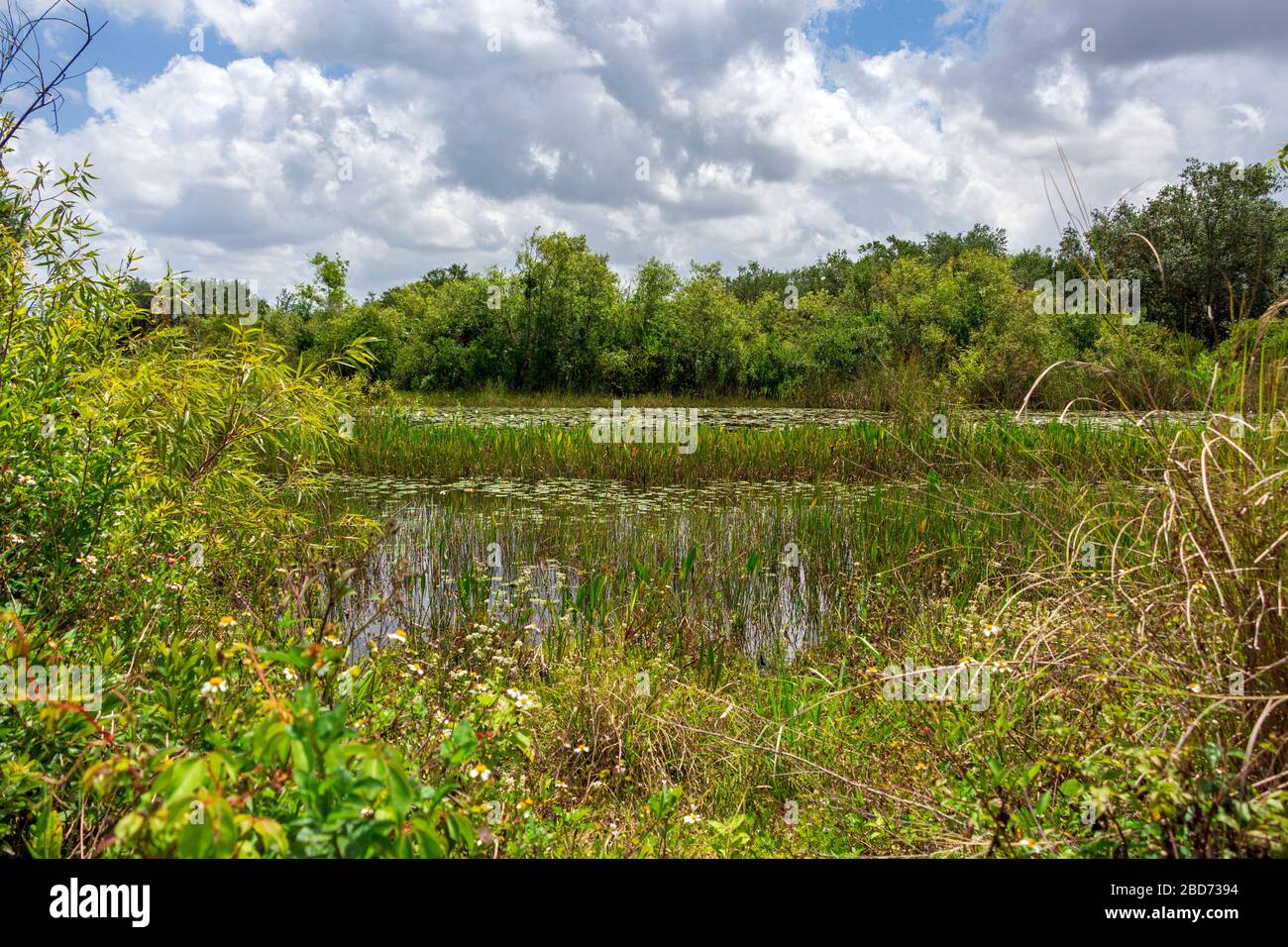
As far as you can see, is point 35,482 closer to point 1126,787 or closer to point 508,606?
point 508,606

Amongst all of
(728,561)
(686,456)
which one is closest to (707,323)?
(686,456)

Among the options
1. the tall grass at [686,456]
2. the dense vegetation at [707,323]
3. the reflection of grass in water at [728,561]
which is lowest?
the reflection of grass in water at [728,561]

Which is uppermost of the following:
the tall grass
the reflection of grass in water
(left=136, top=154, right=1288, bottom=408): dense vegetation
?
(left=136, top=154, right=1288, bottom=408): dense vegetation

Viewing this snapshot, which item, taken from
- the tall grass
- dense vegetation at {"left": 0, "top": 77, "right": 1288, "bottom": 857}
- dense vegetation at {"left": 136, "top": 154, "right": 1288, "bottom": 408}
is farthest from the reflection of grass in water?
dense vegetation at {"left": 136, "top": 154, "right": 1288, "bottom": 408}

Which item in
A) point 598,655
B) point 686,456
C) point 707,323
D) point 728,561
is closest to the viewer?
point 598,655

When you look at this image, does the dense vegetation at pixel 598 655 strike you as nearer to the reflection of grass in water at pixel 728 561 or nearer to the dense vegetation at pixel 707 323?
the reflection of grass in water at pixel 728 561

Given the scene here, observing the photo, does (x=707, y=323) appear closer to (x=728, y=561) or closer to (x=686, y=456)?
(x=686, y=456)

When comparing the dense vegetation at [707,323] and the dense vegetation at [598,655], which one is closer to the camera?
the dense vegetation at [598,655]

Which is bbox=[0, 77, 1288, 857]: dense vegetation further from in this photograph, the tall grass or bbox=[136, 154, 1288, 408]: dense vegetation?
bbox=[136, 154, 1288, 408]: dense vegetation

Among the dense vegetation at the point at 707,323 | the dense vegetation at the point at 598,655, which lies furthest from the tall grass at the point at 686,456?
the dense vegetation at the point at 707,323

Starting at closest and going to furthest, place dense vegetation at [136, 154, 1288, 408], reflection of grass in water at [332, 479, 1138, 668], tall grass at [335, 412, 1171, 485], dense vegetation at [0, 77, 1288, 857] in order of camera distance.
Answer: dense vegetation at [0, 77, 1288, 857] < reflection of grass in water at [332, 479, 1138, 668] < tall grass at [335, 412, 1171, 485] < dense vegetation at [136, 154, 1288, 408]
